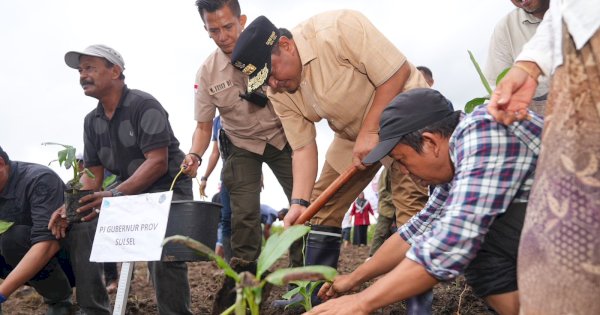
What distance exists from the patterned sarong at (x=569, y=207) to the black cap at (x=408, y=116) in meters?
0.59

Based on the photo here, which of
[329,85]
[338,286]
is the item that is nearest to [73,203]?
[329,85]

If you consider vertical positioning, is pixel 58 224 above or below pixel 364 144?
below

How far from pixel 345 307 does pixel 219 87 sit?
2159 mm

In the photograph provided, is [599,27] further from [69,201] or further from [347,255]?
[347,255]

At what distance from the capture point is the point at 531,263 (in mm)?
1188

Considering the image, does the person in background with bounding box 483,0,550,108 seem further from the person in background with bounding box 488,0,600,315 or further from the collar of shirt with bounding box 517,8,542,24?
the person in background with bounding box 488,0,600,315

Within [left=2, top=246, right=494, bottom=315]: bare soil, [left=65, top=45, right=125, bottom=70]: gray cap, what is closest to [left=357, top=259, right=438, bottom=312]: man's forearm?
[left=2, top=246, right=494, bottom=315]: bare soil

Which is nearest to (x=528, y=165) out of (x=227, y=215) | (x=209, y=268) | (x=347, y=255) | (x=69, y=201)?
(x=69, y=201)

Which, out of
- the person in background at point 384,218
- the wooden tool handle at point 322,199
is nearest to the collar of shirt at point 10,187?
the wooden tool handle at point 322,199

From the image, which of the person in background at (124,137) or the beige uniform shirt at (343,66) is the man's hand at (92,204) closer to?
the person in background at (124,137)

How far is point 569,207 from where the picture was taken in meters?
1.15

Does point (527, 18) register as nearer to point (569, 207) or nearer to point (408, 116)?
point (408, 116)

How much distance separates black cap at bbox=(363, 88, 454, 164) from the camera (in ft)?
5.87

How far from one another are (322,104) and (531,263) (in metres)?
1.62
